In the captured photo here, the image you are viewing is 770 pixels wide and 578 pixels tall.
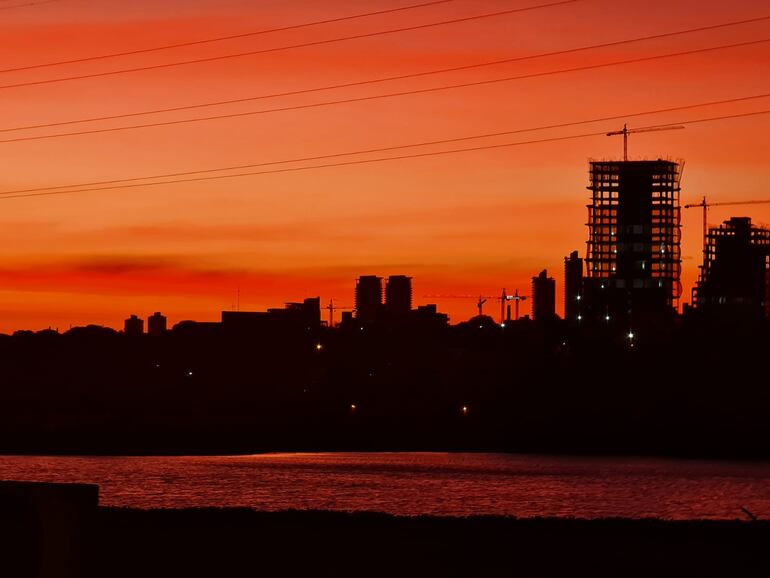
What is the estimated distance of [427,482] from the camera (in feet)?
404

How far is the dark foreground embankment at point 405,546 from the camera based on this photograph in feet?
114

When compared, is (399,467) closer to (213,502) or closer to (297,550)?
(213,502)

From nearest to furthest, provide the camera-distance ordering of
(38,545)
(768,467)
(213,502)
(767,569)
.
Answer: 1. (38,545)
2. (767,569)
3. (213,502)
4. (768,467)

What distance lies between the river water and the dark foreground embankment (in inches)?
1183

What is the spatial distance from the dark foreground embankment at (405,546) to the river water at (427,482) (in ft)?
98.6

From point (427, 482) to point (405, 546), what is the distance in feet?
276

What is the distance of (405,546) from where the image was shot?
3975 centimetres

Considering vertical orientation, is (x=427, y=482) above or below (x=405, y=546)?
below

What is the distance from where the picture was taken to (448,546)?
132 feet

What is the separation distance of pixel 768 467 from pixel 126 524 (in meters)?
149

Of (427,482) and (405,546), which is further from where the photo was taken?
(427,482)

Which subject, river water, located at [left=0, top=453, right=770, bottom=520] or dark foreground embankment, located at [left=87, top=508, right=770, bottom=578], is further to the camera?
river water, located at [left=0, top=453, right=770, bottom=520]

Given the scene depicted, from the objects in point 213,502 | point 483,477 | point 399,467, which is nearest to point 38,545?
point 213,502

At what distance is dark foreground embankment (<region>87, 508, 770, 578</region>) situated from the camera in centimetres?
3475
